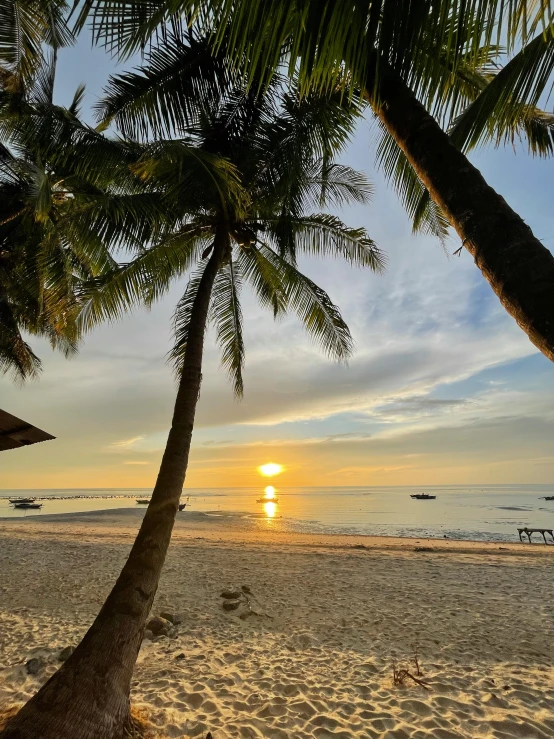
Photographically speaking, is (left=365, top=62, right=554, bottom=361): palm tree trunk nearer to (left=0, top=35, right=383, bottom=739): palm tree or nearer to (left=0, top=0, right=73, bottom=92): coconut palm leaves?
(left=0, top=35, right=383, bottom=739): palm tree

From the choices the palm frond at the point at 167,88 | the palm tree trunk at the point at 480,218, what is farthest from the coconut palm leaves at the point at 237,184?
the palm tree trunk at the point at 480,218

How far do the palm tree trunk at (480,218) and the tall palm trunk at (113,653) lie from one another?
3.58 meters

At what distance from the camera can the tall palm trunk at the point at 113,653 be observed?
312cm

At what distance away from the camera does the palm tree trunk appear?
1800mm

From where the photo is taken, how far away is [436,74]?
2691mm

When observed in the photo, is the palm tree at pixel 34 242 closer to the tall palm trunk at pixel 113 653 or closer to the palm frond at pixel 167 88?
the palm frond at pixel 167 88

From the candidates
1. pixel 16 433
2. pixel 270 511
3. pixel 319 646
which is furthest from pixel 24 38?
pixel 270 511

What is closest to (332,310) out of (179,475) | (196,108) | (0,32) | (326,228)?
(326,228)

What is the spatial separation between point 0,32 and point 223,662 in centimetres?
1112

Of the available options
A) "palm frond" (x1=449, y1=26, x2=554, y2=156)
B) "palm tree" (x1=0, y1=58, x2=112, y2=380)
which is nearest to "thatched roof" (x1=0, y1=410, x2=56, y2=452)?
"palm tree" (x1=0, y1=58, x2=112, y2=380)

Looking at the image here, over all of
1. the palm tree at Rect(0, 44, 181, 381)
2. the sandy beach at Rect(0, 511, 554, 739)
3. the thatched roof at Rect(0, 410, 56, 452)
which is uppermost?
the palm tree at Rect(0, 44, 181, 381)

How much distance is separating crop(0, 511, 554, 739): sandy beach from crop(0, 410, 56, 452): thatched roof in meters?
2.50

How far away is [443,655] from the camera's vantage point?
5.32 m

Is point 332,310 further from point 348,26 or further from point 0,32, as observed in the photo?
point 0,32
